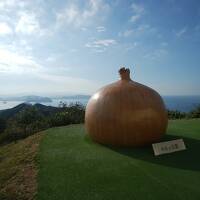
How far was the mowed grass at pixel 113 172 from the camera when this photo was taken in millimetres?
5586

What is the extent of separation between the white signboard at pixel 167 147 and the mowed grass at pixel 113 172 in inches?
7.1

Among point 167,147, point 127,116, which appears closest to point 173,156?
point 167,147

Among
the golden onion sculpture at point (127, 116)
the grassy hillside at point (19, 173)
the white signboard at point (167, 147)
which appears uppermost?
the golden onion sculpture at point (127, 116)

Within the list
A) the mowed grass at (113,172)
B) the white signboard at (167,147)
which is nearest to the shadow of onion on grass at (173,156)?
the mowed grass at (113,172)

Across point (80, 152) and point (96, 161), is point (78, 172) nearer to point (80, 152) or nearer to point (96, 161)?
point (96, 161)

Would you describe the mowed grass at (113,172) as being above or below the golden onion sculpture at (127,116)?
below

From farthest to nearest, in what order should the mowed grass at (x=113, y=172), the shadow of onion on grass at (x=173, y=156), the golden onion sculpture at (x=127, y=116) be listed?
the golden onion sculpture at (x=127, y=116) < the shadow of onion on grass at (x=173, y=156) < the mowed grass at (x=113, y=172)

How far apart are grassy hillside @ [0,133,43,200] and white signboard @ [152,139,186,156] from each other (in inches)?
124

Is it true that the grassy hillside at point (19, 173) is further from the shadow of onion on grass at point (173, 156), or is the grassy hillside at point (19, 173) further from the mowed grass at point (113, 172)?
the shadow of onion on grass at point (173, 156)

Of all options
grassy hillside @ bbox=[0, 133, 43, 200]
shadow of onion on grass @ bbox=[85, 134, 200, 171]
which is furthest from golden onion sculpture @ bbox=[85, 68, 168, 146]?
grassy hillside @ bbox=[0, 133, 43, 200]

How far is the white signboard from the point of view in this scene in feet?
26.4

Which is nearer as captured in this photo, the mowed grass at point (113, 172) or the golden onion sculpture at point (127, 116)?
the mowed grass at point (113, 172)

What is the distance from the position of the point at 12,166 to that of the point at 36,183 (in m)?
1.80

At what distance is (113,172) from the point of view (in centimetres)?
669
